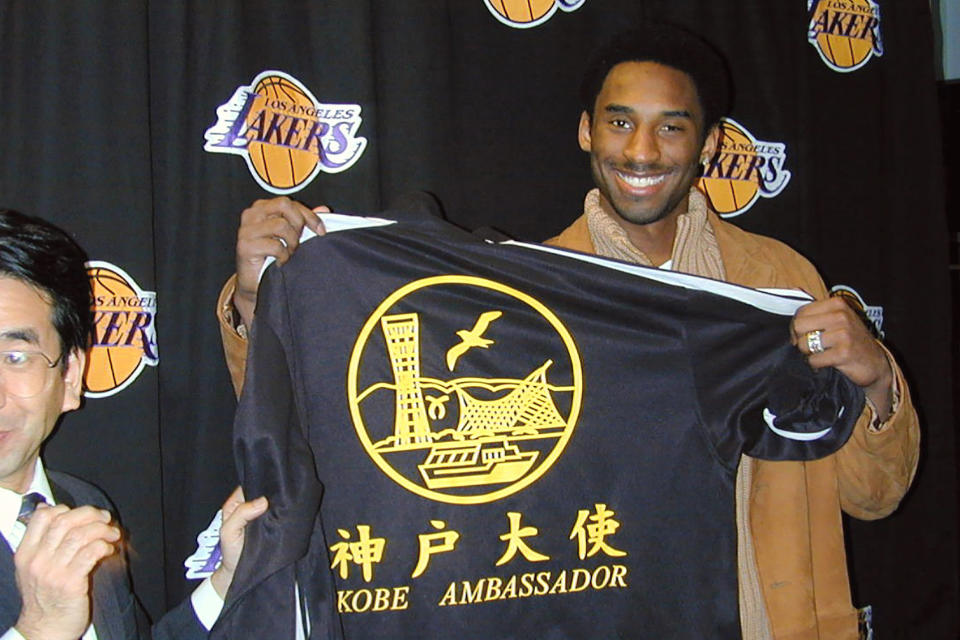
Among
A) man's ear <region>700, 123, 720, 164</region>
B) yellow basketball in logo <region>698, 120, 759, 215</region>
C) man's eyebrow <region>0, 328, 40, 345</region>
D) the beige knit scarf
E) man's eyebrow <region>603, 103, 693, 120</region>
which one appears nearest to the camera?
man's eyebrow <region>0, 328, 40, 345</region>

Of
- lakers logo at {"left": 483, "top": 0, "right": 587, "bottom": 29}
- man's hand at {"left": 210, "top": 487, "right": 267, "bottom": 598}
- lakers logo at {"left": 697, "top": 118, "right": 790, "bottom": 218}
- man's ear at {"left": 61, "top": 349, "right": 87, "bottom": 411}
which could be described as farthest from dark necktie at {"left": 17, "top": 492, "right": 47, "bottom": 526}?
lakers logo at {"left": 697, "top": 118, "right": 790, "bottom": 218}

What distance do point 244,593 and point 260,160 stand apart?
1.06 meters

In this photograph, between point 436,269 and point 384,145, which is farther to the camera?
point 384,145

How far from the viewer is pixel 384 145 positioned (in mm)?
2016

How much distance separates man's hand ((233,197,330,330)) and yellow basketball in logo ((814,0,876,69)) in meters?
1.79

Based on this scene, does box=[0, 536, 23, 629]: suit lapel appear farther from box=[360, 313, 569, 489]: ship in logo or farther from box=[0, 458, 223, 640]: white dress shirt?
box=[360, 313, 569, 489]: ship in logo

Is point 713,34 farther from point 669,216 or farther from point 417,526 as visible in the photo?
point 417,526

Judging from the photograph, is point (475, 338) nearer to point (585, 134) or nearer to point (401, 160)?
point (585, 134)

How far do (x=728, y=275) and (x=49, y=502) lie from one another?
1.15 meters

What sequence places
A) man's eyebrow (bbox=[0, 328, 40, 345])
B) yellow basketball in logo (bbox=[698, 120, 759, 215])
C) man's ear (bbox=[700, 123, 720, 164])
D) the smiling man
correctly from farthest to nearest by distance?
yellow basketball in logo (bbox=[698, 120, 759, 215]) → man's ear (bbox=[700, 123, 720, 164]) → the smiling man → man's eyebrow (bbox=[0, 328, 40, 345])

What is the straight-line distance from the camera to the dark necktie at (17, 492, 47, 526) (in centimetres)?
108

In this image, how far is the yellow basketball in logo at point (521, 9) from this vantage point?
6.95 feet

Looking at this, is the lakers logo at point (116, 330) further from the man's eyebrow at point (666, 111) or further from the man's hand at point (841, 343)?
the man's hand at point (841, 343)

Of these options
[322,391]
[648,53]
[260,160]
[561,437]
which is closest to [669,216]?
[648,53]
